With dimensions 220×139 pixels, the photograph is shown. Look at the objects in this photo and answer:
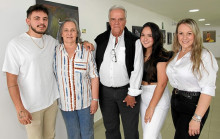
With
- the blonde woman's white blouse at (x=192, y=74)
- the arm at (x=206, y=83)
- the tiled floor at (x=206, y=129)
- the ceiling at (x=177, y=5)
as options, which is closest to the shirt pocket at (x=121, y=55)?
the blonde woman's white blouse at (x=192, y=74)

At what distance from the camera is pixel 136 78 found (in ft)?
6.06

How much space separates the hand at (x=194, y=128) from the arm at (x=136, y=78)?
55 centimetres

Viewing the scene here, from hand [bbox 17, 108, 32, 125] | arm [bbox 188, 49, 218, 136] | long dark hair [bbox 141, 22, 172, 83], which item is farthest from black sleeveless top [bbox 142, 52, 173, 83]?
hand [bbox 17, 108, 32, 125]

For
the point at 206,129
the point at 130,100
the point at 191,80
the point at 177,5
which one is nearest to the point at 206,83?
the point at 191,80

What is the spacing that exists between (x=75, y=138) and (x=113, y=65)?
33.7 inches

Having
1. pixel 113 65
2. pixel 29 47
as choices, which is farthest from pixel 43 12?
pixel 113 65

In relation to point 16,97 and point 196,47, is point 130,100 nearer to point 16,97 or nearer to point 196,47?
point 196,47

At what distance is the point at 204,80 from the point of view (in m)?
1.48

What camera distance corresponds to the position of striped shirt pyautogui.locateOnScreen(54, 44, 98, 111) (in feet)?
5.83

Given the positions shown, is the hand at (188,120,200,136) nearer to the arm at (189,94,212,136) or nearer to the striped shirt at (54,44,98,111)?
the arm at (189,94,212,136)

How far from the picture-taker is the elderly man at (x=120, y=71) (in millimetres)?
1887

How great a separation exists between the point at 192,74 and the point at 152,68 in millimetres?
396

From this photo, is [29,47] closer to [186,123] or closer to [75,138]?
[75,138]

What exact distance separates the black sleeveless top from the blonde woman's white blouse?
0.12 meters
